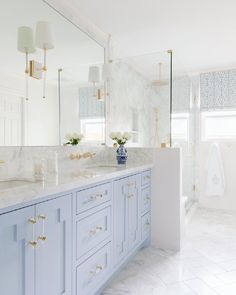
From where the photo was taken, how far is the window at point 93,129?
2621 mm

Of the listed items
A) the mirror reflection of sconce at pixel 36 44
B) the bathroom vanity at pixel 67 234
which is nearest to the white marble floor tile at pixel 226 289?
the bathroom vanity at pixel 67 234

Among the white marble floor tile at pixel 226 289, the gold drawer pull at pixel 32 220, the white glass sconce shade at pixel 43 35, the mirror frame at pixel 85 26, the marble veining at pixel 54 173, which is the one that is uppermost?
the mirror frame at pixel 85 26

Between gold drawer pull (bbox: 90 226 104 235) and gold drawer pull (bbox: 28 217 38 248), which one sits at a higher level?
gold drawer pull (bbox: 28 217 38 248)

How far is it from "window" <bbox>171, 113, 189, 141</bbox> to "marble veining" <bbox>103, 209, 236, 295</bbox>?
122 cm

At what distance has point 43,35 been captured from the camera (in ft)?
6.41

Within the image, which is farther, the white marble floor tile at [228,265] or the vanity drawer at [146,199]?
the vanity drawer at [146,199]

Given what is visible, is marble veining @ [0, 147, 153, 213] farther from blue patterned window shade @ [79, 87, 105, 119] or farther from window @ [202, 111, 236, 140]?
window @ [202, 111, 236, 140]

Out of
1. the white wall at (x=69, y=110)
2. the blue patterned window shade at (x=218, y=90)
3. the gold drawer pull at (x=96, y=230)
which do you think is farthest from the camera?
the blue patterned window shade at (x=218, y=90)

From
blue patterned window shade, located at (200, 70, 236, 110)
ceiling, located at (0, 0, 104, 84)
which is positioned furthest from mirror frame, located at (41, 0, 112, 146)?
blue patterned window shade, located at (200, 70, 236, 110)

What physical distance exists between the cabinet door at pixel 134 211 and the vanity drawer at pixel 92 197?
399 millimetres

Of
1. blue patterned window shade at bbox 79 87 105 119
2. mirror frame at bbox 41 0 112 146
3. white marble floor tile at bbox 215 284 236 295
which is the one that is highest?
mirror frame at bbox 41 0 112 146

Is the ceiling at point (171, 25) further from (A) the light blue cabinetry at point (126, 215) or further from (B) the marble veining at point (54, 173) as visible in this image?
(A) the light blue cabinetry at point (126, 215)

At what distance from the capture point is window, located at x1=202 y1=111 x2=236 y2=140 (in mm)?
4223

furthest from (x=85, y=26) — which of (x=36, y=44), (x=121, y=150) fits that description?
(x=121, y=150)
